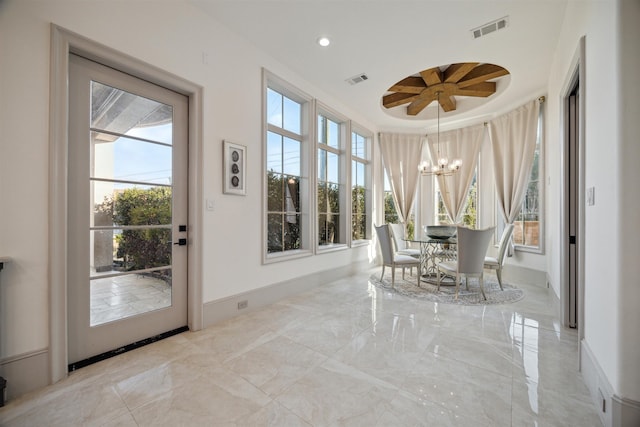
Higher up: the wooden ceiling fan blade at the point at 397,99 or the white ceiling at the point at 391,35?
the wooden ceiling fan blade at the point at 397,99

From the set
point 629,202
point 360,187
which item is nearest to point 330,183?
point 360,187

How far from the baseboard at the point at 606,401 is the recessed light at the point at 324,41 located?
3583 mm

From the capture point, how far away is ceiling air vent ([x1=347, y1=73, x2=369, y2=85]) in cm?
383

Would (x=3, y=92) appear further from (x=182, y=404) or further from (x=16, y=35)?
(x=182, y=404)

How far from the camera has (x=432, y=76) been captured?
13.1 feet

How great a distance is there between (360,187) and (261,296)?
3.24 meters

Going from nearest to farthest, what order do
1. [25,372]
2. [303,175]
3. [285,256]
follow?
[25,372] → [285,256] → [303,175]

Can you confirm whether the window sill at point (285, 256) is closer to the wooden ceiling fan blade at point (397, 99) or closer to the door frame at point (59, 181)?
the door frame at point (59, 181)

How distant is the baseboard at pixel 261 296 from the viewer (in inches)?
106

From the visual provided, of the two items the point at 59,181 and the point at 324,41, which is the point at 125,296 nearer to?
the point at 59,181

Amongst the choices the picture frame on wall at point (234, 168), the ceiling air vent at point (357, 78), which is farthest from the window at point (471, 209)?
the picture frame on wall at point (234, 168)

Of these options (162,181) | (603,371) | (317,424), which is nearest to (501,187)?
(603,371)

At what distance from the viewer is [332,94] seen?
175 inches

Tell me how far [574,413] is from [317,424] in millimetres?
1425
